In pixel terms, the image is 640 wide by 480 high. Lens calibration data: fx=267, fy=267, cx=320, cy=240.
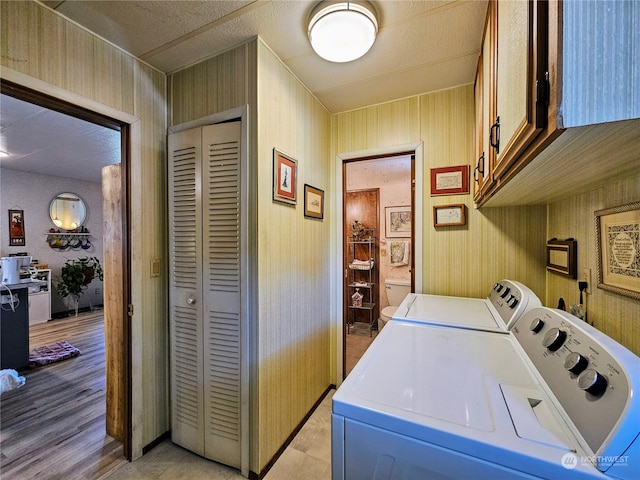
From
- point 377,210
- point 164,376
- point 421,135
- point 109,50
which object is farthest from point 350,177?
point 164,376

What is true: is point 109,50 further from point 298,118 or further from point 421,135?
point 421,135

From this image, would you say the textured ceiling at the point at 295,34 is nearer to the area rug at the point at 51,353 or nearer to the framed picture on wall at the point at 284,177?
the framed picture on wall at the point at 284,177

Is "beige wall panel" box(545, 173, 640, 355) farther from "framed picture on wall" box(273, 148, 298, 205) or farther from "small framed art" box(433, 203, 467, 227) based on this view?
"framed picture on wall" box(273, 148, 298, 205)

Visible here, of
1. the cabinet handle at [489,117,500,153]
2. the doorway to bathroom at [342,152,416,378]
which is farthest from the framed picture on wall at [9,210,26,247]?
the cabinet handle at [489,117,500,153]

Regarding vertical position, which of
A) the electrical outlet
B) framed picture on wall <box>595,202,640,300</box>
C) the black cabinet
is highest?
framed picture on wall <box>595,202,640,300</box>

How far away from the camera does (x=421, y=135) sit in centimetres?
209

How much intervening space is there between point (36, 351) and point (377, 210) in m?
4.78

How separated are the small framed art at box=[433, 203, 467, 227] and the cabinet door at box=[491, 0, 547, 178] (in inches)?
37.0

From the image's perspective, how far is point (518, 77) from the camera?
2.43ft

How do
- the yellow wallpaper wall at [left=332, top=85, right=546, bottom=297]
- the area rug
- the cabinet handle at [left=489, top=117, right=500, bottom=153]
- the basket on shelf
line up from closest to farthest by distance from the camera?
the cabinet handle at [left=489, top=117, right=500, bottom=153] → the yellow wallpaper wall at [left=332, top=85, right=546, bottom=297] → the area rug → the basket on shelf

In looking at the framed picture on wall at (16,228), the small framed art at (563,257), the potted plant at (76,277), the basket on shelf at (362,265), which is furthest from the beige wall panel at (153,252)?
the framed picture on wall at (16,228)

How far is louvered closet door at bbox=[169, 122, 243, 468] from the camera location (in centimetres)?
156

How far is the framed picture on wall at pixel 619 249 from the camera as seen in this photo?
32.7 inches

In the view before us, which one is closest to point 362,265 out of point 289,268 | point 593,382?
point 289,268
